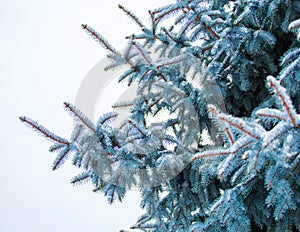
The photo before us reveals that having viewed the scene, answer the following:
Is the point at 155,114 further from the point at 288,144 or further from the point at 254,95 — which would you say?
the point at 288,144

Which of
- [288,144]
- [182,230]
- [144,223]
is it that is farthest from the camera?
[144,223]

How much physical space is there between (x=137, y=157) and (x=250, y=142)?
3.22 feet

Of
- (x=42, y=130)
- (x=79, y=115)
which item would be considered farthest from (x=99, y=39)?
(x=42, y=130)

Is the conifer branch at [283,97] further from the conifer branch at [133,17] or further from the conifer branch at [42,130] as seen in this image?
the conifer branch at [133,17]

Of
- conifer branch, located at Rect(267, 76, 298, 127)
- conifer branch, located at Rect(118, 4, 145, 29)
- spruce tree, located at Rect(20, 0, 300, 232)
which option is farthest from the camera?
conifer branch, located at Rect(118, 4, 145, 29)

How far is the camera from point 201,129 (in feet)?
10.2

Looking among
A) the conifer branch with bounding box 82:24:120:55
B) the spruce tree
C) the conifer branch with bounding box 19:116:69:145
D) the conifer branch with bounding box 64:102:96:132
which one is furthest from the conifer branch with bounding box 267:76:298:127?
the conifer branch with bounding box 82:24:120:55

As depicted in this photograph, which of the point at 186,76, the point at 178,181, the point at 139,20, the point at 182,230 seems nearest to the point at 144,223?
the point at 182,230

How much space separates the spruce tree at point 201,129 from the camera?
7.05 ft

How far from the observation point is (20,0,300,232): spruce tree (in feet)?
7.05

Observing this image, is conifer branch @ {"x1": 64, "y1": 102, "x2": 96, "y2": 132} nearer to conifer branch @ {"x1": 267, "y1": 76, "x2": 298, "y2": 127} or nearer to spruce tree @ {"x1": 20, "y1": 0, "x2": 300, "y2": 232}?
spruce tree @ {"x1": 20, "y1": 0, "x2": 300, "y2": 232}

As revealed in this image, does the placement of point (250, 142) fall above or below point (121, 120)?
below

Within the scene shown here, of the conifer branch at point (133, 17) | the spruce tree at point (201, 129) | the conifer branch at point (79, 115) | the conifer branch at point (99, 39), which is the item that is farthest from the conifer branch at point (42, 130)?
the conifer branch at point (133, 17)

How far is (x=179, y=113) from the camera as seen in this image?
295cm
